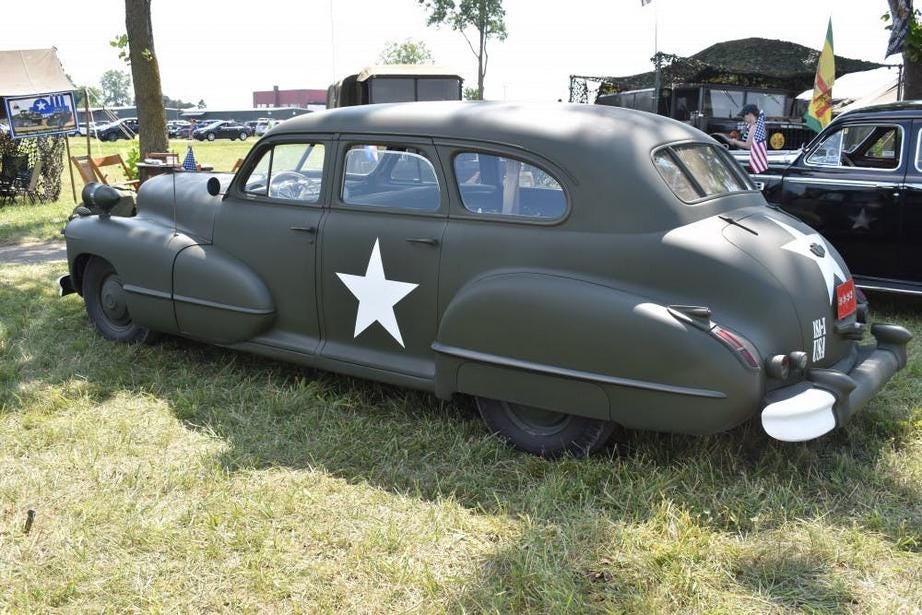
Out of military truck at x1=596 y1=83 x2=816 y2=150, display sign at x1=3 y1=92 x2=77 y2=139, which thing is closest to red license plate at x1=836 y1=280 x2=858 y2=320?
military truck at x1=596 y1=83 x2=816 y2=150

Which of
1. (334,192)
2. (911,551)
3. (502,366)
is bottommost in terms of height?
(911,551)

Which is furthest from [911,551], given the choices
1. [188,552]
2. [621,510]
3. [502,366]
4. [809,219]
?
[809,219]

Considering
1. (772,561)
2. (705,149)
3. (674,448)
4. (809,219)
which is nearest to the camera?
(772,561)

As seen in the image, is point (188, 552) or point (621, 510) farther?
point (621, 510)

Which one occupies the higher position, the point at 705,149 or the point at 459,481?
the point at 705,149

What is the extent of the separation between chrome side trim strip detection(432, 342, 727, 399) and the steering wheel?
4.01 feet

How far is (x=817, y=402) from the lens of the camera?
3.06m

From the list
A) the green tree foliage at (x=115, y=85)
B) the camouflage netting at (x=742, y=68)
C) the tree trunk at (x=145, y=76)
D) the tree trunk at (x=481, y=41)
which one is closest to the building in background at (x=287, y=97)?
the green tree foliage at (x=115, y=85)

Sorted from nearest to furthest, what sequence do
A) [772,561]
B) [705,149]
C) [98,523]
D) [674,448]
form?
[772,561] → [98,523] → [674,448] → [705,149]

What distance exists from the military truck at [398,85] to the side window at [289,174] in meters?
13.1

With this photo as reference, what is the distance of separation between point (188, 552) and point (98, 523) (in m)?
0.49

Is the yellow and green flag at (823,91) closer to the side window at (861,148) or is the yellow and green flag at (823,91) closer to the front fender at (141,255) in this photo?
the side window at (861,148)

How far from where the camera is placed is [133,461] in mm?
3646

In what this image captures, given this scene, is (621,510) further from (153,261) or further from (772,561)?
(153,261)
